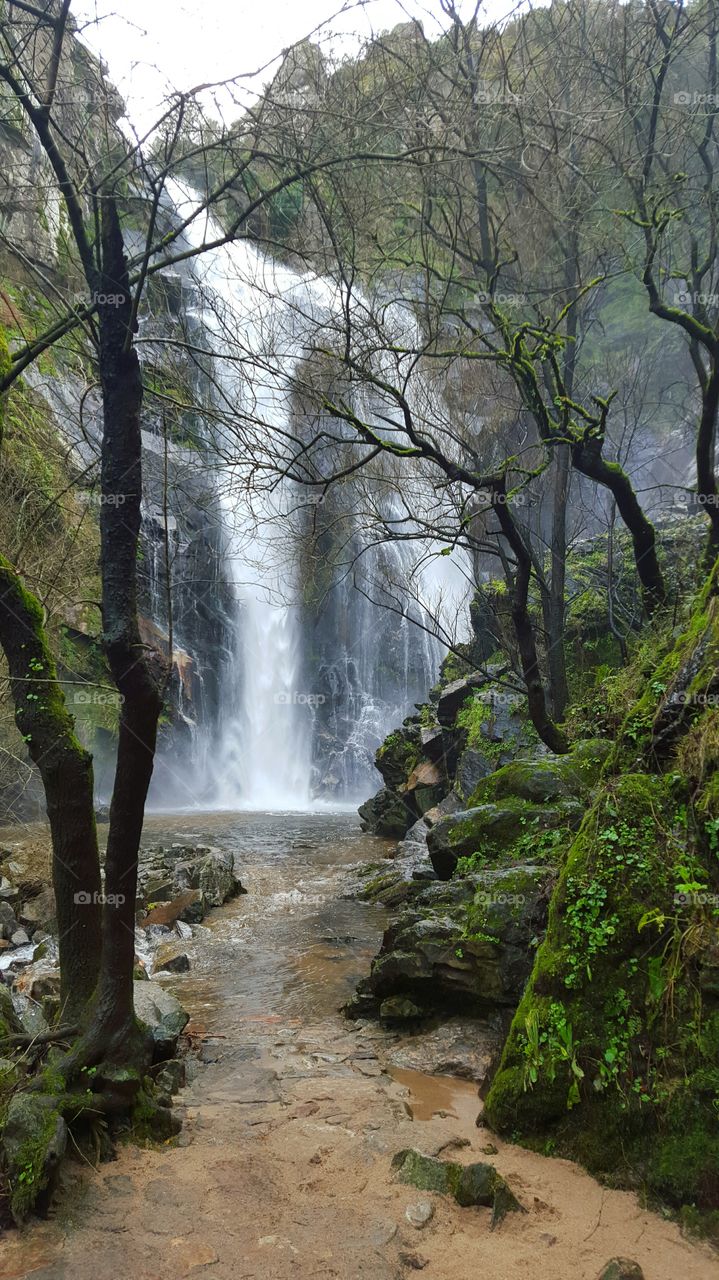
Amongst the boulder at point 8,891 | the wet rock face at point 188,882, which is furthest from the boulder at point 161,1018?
the boulder at point 8,891

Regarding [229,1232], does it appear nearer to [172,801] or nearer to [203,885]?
[203,885]

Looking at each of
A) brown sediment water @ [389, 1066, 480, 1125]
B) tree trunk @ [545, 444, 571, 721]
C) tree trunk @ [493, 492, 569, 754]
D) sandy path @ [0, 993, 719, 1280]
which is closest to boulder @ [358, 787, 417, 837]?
tree trunk @ [545, 444, 571, 721]

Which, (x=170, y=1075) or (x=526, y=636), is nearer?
(x=170, y=1075)

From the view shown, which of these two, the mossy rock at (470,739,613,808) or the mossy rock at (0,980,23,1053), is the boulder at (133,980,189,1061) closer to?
the mossy rock at (0,980,23,1053)

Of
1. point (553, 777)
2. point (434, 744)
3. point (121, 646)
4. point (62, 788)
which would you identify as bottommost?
point (62, 788)

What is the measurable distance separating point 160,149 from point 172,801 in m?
21.6

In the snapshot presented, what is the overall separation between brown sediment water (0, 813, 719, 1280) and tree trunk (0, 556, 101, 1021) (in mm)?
989

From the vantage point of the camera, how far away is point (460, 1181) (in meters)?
3.09

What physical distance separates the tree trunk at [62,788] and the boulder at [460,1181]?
1942 millimetres

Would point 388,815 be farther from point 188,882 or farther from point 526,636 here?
point 526,636

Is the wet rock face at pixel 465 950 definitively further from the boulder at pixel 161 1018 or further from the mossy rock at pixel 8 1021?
the mossy rock at pixel 8 1021

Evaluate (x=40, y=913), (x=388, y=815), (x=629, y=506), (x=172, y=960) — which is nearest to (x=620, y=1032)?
(x=172, y=960)

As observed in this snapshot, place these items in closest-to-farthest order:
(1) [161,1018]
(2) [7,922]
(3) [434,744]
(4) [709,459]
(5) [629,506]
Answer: (1) [161,1018] → (4) [709,459] → (5) [629,506] → (2) [7,922] → (3) [434,744]

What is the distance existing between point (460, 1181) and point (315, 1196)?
668 millimetres
